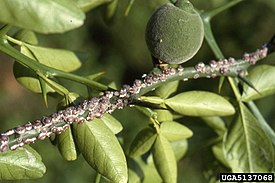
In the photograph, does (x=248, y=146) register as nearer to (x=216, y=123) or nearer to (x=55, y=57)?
(x=216, y=123)

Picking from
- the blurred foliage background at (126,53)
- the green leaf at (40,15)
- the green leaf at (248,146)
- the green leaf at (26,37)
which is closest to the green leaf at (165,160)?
the green leaf at (248,146)

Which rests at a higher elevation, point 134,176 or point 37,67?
point 37,67

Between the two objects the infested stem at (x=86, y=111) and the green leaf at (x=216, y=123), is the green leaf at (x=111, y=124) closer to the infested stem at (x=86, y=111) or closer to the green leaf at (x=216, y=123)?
the infested stem at (x=86, y=111)

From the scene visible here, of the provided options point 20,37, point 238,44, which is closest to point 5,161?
point 20,37

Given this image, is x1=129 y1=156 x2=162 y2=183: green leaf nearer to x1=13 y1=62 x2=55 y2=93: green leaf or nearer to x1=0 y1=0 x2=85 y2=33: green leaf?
x1=13 y1=62 x2=55 y2=93: green leaf

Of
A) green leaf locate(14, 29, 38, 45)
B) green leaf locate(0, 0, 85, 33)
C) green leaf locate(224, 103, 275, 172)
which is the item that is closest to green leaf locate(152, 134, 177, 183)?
green leaf locate(224, 103, 275, 172)

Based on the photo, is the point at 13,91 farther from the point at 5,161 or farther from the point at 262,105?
the point at 5,161

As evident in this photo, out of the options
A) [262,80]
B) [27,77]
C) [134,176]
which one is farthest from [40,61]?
[262,80]
